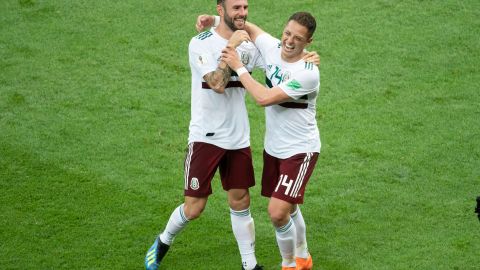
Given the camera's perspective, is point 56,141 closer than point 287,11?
Yes

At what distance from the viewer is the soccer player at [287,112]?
7.67 metres

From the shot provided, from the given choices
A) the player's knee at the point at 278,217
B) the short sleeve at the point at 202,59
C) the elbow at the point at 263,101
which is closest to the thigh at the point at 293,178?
the player's knee at the point at 278,217

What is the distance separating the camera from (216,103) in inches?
313

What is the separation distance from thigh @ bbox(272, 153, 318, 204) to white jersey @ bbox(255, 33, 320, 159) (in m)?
0.06

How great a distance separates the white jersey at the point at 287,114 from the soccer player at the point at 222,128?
204 millimetres

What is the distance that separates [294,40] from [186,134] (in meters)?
3.31

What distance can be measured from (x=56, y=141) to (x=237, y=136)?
127 inches

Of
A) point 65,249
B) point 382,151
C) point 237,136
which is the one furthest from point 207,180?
point 382,151

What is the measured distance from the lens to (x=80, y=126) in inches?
428

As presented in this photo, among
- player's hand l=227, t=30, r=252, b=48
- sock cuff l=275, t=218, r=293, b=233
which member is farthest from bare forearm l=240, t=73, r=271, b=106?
sock cuff l=275, t=218, r=293, b=233

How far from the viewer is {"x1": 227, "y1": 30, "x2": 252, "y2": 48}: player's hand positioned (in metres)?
7.70

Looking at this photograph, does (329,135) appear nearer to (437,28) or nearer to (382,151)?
(382,151)

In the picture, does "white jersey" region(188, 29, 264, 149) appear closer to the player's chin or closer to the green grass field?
the player's chin

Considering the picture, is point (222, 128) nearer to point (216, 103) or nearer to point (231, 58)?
point (216, 103)
